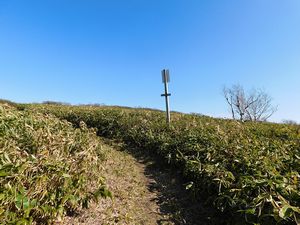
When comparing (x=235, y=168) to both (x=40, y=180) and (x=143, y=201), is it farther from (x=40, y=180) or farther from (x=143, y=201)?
(x=40, y=180)

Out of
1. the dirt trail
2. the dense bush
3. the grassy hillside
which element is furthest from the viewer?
the dirt trail

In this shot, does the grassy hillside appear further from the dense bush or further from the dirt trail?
the dense bush

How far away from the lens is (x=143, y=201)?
16.0 feet

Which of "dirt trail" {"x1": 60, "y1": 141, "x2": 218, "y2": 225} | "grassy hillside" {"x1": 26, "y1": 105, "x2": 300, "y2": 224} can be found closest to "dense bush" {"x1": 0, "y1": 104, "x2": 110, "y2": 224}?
"dirt trail" {"x1": 60, "y1": 141, "x2": 218, "y2": 225}

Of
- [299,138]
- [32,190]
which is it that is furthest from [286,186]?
[299,138]

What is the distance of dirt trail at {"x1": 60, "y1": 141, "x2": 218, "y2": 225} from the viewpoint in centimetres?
403

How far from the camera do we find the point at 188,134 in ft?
25.7

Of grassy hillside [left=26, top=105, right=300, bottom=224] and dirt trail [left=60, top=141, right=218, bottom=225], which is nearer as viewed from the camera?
grassy hillside [left=26, top=105, right=300, bottom=224]

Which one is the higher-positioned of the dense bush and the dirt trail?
the dense bush

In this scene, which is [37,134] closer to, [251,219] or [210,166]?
[210,166]

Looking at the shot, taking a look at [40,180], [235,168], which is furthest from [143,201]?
[40,180]

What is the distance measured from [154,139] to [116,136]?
206cm

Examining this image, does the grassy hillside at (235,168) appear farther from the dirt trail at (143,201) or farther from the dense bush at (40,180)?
the dense bush at (40,180)

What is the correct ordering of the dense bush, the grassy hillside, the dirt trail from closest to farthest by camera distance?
the dense bush < the grassy hillside < the dirt trail
